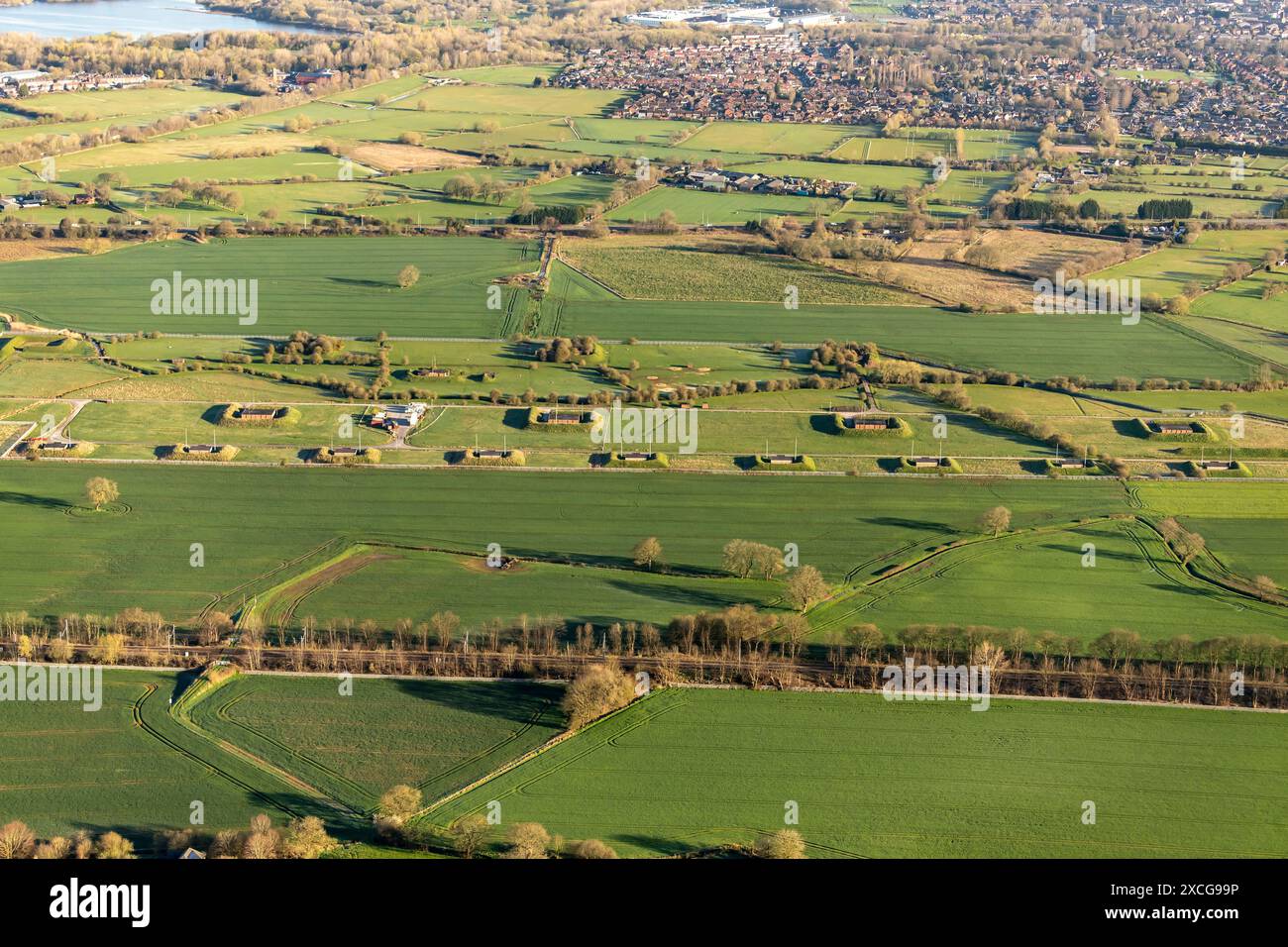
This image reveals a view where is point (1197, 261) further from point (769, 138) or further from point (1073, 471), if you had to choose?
point (769, 138)

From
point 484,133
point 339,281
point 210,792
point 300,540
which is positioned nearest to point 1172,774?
point 210,792

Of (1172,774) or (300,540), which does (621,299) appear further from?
(1172,774)

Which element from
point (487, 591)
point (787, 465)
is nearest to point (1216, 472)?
point (787, 465)

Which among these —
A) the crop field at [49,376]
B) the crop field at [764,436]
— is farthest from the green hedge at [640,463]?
the crop field at [49,376]

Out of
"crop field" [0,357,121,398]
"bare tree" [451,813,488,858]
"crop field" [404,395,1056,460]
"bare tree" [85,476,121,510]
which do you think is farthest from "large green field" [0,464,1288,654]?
"bare tree" [451,813,488,858]

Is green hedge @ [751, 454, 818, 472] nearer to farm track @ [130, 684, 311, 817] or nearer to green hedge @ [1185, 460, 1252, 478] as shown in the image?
green hedge @ [1185, 460, 1252, 478]

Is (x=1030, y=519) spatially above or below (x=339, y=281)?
below
